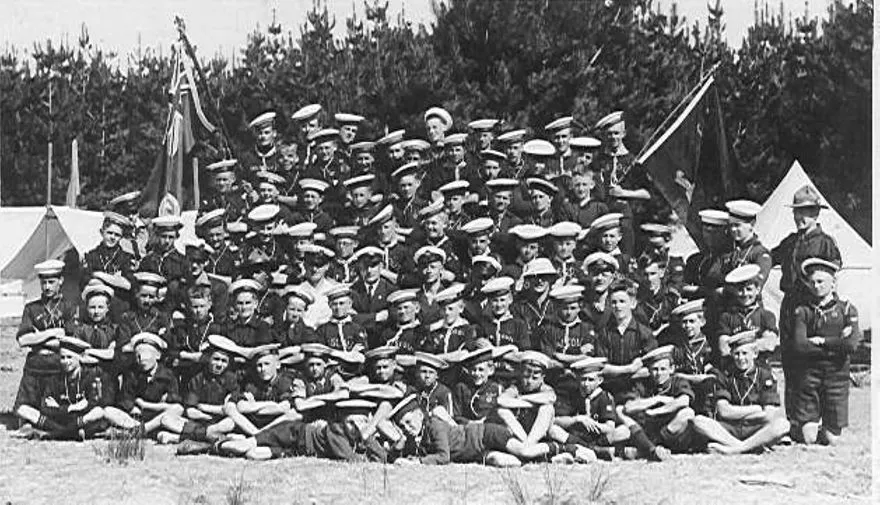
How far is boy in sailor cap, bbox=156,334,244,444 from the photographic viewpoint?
4.20 m

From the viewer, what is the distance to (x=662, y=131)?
4.10 meters

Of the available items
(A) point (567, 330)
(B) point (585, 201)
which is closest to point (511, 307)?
(A) point (567, 330)

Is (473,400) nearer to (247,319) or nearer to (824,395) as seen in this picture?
(247,319)

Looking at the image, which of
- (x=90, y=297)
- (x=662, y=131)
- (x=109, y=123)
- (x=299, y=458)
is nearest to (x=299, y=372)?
(x=299, y=458)

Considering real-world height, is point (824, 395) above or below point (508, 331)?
below

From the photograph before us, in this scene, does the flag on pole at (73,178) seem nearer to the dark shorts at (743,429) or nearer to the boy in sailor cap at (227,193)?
the boy in sailor cap at (227,193)

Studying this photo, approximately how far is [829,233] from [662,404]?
2.61 ft

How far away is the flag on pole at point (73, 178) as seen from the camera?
436 cm

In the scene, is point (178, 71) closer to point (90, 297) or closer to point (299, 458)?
point (90, 297)

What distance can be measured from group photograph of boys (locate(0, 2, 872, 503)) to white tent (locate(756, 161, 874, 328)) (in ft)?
0.07

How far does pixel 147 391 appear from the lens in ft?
14.1

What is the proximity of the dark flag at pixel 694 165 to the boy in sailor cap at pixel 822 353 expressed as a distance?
1.25 ft

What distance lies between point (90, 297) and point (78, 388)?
329mm

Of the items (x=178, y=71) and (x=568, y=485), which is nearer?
(x=568, y=485)
